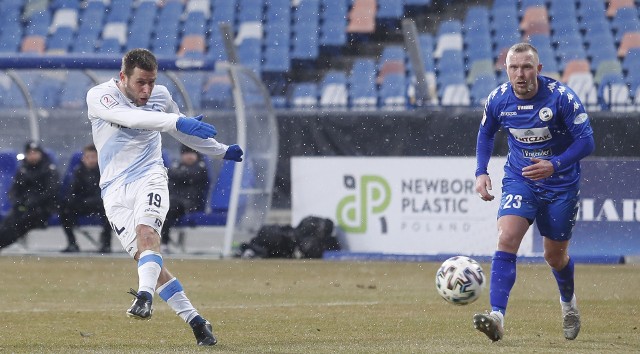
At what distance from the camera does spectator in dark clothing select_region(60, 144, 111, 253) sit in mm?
17703

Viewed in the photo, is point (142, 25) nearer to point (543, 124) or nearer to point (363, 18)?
point (363, 18)

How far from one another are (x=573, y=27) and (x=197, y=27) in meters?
8.15

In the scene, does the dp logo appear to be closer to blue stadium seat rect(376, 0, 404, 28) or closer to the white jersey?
blue stadium seat rect(376, 0, 404, 28)

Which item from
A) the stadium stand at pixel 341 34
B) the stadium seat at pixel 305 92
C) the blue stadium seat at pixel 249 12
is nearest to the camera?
the stadium stand at pixel 341 34

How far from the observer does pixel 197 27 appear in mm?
25688

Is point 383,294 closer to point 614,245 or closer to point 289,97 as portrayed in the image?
point 614,245

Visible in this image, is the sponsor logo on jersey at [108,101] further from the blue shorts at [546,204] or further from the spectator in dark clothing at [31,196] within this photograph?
the spectator in dark clothing at [31,196]

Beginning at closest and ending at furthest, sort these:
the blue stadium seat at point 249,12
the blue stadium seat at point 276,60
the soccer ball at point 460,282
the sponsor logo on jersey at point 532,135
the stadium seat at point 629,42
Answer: the soccer ball at point 460,282 < the sponsor logo on jersey at point 532,135 < the stadium seat at point 629,42 < the blue stadium seat at point 276,60 < the blue stadium seat at point 249,12

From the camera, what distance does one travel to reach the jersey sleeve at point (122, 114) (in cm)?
745

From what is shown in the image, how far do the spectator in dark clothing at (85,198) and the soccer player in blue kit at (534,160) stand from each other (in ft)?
33.8

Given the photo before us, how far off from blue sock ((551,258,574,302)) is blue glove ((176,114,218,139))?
9.40 feet

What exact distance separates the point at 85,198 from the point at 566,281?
34.8ft

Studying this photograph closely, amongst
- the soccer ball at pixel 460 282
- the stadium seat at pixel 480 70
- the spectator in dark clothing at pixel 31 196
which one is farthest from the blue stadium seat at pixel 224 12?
the soccer ball at pixel 460 282

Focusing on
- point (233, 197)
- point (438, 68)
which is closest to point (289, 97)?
point (233, 197)
